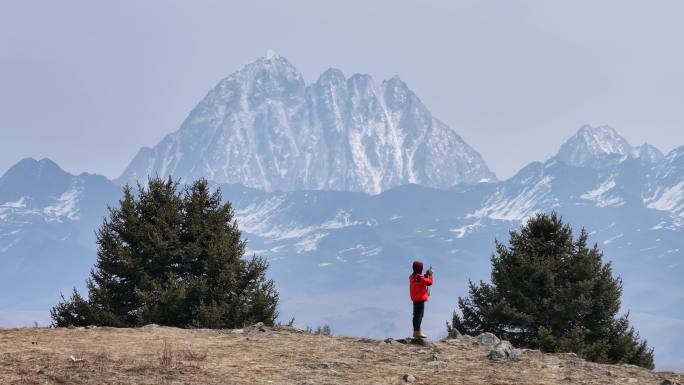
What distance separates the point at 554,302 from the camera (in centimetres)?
3909

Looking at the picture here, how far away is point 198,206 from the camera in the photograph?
42125 millimetres

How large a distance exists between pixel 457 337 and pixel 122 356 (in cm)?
1171

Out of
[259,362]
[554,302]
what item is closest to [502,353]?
[259,362]

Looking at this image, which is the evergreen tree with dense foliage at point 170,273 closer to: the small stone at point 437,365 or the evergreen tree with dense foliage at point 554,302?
the evergreen tree with dense foliage at point 554,302

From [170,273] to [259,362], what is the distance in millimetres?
17873

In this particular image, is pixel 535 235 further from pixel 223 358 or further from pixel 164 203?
pixel 223 358

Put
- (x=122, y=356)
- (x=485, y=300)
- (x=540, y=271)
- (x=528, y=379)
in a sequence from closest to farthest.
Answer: (x=528, y=379)
(x=122, y=356)
(x=540, y=271)
(x=485, y=300)

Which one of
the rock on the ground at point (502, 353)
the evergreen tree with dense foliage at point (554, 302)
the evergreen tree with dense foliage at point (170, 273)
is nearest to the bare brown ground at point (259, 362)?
the rock on the ground at point (502, 353)

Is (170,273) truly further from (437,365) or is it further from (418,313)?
(437,365)

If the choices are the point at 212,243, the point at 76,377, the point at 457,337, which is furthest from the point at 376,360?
the point at 212,243

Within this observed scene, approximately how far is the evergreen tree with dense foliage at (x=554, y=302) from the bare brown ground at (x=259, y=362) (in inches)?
628

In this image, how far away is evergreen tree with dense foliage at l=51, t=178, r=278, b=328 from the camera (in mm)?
36469

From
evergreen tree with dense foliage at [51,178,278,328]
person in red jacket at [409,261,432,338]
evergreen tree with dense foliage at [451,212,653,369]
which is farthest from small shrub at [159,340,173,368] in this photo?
evergreen tree with dense foliage at [451,212,653,369]

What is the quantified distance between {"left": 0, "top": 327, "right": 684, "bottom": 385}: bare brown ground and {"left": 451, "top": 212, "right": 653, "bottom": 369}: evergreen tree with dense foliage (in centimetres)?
1594
